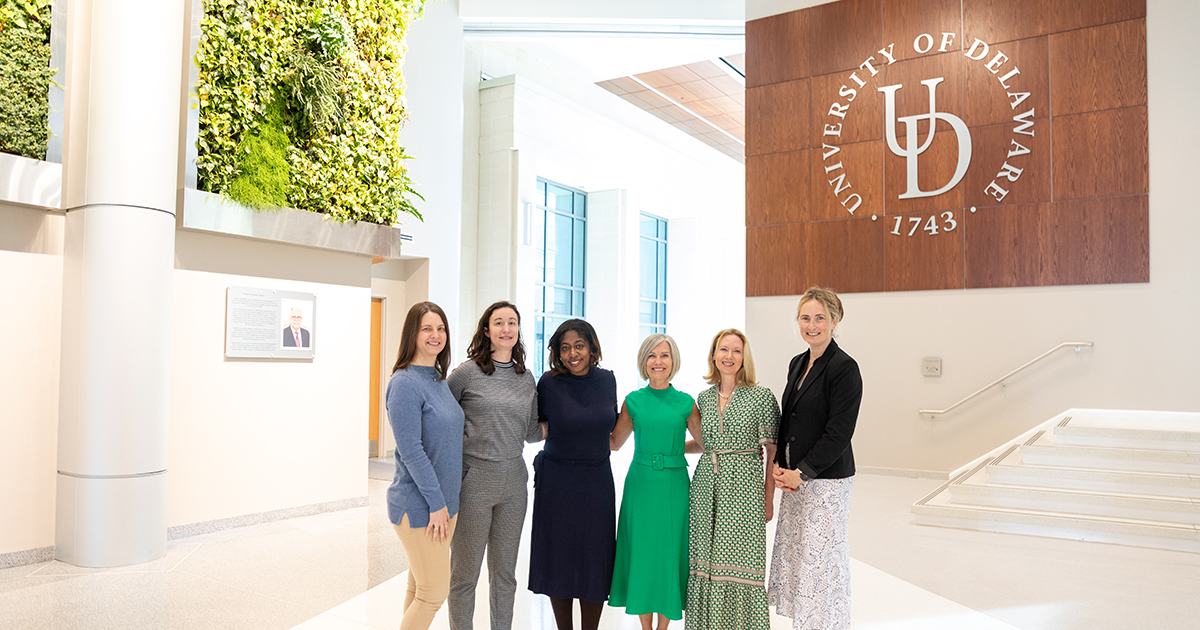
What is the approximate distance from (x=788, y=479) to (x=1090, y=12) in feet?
26.3

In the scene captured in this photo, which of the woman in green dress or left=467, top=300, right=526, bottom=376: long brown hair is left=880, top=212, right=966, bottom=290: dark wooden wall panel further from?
left=467, top=300, right=526, bottom=376: long brown hair

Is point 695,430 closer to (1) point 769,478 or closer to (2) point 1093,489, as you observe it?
(1) point 769,478

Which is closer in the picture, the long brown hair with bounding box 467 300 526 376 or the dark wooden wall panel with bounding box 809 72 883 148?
the long brown hair with bounding box 467 300 526 376

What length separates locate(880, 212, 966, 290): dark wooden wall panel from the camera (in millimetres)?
9031

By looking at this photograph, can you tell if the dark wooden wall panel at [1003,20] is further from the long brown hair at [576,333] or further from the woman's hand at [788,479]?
the long brown hair at [576,333]

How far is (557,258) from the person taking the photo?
17.4m

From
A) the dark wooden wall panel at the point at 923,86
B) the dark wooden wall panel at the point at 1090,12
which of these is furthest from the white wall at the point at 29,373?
the dark wooden wall panel at the point at 1090,12

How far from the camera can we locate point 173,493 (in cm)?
586

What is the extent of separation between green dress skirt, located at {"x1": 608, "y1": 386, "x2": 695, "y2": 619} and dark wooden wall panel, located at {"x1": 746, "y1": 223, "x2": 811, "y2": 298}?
6903 mm

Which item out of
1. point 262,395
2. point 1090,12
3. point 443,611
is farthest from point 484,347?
point 1090,12

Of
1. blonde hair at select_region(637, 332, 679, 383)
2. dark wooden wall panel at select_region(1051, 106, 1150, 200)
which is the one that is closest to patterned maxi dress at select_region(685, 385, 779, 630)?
blonde hair at select_region(637, 332, 679, 383)

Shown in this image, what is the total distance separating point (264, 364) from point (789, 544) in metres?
4.88

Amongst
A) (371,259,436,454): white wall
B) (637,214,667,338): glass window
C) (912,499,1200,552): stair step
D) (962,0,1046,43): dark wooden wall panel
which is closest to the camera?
(912,499,1200,552): stair step

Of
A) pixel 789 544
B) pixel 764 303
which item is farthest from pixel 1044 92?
pixel 789 544
